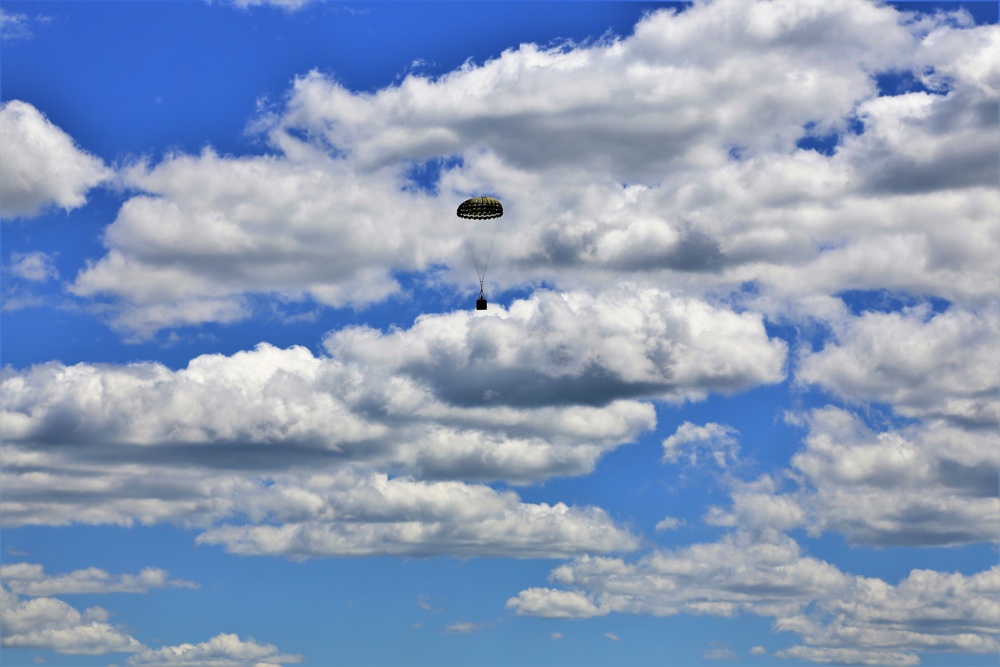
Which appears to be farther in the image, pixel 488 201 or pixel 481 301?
pixel 488 201

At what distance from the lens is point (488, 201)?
195m

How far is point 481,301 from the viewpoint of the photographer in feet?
576

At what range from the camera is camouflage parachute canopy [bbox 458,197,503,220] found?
192875mm

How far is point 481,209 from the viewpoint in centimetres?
19362

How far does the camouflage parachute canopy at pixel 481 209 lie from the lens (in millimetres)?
192875

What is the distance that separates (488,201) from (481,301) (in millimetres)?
27927

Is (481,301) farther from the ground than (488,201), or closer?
closer
